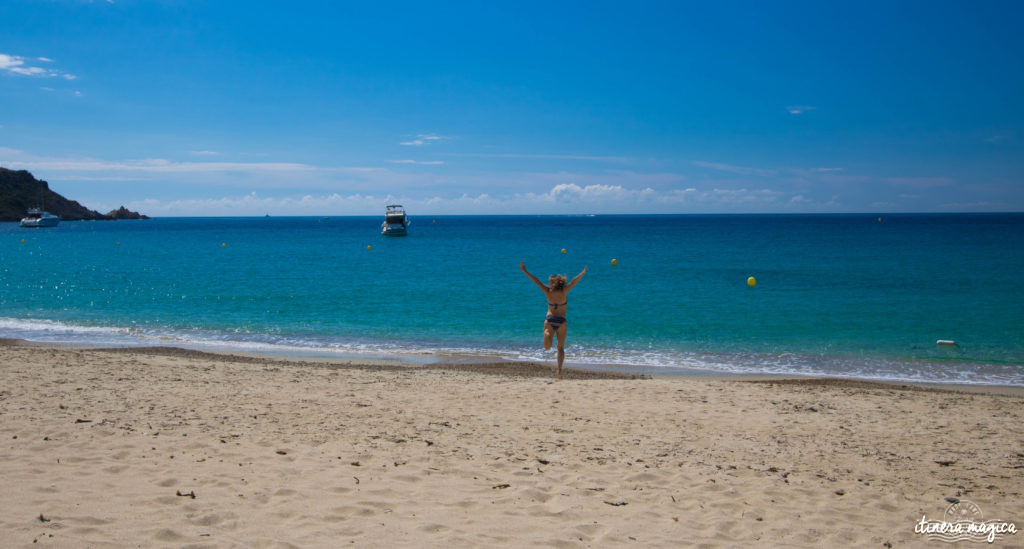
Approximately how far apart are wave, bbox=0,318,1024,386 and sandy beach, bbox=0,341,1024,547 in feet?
11.3

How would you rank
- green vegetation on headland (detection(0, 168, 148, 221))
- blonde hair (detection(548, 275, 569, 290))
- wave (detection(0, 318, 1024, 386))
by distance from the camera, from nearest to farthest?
blonde hair (detection(548, 275, 569, 290)), wave (detection(0, 318, 1024, 386)), green vegetation on headland (detection(0, 168, 148, 221))

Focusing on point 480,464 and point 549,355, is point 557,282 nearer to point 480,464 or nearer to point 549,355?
point 480,464

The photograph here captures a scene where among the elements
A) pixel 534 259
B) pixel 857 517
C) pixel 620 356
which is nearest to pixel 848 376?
pixel 620 356

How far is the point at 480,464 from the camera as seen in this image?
5.85 m

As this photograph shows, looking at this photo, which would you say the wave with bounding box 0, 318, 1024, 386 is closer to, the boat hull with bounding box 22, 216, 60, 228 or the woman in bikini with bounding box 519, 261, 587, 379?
the woman in bikini with bounding box 519, 261, 587, 379

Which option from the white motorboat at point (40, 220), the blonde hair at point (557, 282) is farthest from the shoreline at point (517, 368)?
the white motorboat at point (40, 220)

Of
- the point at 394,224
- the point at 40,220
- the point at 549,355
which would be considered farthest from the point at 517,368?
the point at 40,220

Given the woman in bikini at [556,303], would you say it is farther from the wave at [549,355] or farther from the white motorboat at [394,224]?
the white motorboat at [394,224]

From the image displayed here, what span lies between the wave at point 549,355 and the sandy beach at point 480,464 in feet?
11.3

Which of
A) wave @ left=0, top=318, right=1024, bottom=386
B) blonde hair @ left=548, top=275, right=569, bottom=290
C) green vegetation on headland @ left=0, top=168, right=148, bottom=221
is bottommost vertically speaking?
wave @ left=0, top=318, right=1024, bottom=386

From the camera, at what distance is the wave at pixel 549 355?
43.3ft

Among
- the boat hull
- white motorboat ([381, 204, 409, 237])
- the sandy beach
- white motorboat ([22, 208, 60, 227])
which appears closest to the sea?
the sandy beach

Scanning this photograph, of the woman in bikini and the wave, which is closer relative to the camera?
the woman in bikini

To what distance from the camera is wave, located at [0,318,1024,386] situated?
13.2 m
